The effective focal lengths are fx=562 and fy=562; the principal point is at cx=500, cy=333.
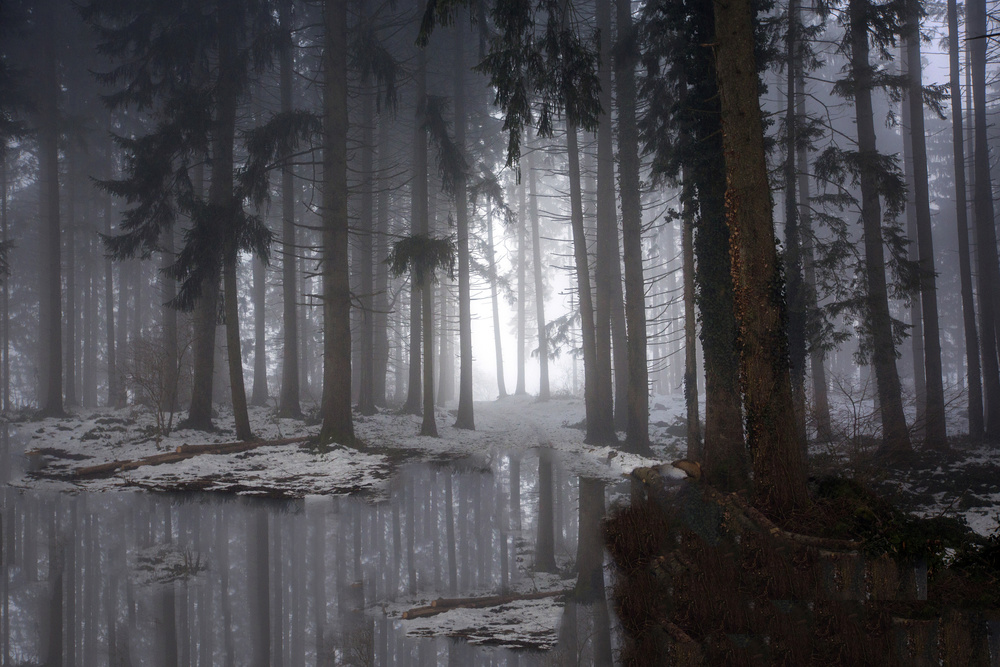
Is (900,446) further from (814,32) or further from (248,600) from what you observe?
(248,600)

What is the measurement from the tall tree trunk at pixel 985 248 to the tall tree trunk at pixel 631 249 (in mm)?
8423

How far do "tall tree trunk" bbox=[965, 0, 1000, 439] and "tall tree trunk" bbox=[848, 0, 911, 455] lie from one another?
13.3 ft

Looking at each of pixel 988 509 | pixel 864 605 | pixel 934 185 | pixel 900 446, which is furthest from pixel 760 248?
pixel 934 185

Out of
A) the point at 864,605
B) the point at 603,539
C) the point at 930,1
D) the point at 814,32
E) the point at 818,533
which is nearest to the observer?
the point at 864,605

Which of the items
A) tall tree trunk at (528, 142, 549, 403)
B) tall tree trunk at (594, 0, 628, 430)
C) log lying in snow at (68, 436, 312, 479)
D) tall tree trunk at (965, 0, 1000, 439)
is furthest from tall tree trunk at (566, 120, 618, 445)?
tall tree trunk at (528, 142, 549, 403)

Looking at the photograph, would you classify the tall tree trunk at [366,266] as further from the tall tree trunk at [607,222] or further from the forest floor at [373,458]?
the tall tree trunk at [607,222]

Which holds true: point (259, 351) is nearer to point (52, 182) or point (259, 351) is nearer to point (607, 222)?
point (52, 182)

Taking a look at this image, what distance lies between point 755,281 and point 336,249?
10.8 m

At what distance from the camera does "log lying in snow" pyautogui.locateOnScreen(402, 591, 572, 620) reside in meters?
5.48

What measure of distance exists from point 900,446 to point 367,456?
1116 cm

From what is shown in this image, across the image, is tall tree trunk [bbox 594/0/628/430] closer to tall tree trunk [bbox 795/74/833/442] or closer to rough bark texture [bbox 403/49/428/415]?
tall tree trunk [bbox 795/74/833/442]

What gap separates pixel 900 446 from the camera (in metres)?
10.9

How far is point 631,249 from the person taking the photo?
48.6 feet

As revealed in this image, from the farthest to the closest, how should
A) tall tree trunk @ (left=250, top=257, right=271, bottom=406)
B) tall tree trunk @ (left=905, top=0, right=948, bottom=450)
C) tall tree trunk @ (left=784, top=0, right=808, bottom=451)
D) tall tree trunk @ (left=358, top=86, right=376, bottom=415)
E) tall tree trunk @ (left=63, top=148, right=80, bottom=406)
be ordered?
tall tree trunk @ (left=63, top=148, right=80, bottom=406)
tall tree trunk @ (left=250, top=257, right=271, bottom=406)
tall tree trunk @ (left=358, top=86, right=376, bottom=415)
tall tree trunk @ (left=784, top=0, right=808, bottom=451)
tall tree trunk @ (left=905, top=0, right=948, bottom=450)
